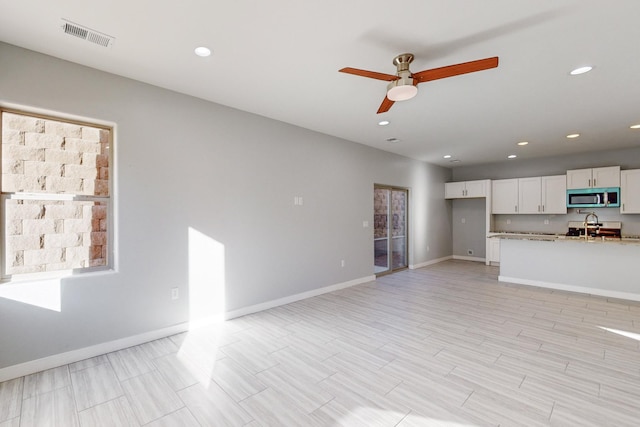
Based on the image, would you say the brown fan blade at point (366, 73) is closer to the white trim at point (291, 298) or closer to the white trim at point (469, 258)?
the white trim at point (291, 298)

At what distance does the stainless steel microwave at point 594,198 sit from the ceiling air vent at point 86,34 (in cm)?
840

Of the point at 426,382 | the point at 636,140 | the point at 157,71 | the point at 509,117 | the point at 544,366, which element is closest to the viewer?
the point at 426,382

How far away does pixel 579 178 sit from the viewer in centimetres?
618

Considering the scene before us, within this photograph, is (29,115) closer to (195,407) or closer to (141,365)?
(141,365)

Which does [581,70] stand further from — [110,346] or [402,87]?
[110,346]

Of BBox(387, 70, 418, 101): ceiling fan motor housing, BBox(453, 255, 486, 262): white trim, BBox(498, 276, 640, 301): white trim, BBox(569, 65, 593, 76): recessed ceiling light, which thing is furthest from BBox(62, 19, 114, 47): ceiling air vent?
BBox(453, 255, 486, 262): white trim

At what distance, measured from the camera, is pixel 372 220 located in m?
5.83

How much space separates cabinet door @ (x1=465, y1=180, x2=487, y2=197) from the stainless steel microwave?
1.72 metres

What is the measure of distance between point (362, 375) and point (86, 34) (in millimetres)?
3586

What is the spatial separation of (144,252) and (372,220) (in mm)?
4103

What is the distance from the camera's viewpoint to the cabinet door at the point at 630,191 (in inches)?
219

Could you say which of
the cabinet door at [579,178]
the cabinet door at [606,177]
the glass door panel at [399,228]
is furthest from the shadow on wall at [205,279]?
the cabinet door at [606,177]

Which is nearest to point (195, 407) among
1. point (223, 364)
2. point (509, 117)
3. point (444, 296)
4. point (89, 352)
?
point (223, 364)

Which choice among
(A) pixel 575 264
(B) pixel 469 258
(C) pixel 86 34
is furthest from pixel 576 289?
(C) pixel 86 34
